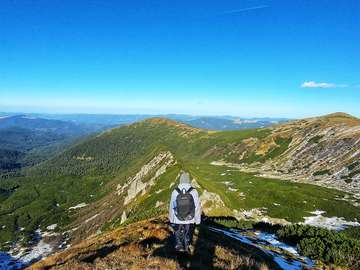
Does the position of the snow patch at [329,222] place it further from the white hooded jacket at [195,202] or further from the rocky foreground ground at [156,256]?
the white hooded jacket at [195,202]

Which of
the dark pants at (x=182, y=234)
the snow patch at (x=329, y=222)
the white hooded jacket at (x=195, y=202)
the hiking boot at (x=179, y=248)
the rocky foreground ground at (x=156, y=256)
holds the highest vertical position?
the white hooded jacket at (x=195, y=202)

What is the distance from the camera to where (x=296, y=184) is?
18138 cm

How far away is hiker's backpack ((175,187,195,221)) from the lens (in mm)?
23562

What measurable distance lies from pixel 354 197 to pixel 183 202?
154023 mm

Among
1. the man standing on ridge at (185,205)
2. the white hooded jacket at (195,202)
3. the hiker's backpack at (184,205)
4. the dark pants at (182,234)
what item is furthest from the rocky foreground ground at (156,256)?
the hiker's backpack at (184,205)

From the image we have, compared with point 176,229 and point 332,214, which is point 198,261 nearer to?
point 176,229

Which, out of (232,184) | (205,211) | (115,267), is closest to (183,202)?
(115,267)

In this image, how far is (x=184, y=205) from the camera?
23.6m

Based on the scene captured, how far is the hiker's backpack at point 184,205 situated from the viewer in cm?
2356

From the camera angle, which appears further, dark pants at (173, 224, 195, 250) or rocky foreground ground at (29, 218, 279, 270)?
rocky foreground ground at (29, 218, 279, 270)

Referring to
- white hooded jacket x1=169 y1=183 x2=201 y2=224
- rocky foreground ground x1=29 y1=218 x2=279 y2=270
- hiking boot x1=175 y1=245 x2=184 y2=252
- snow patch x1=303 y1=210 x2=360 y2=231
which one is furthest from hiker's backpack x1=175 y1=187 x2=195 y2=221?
snow patch x1=303 y1=210 x2=360 y2=231

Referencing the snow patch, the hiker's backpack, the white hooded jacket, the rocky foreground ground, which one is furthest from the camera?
the snow patch

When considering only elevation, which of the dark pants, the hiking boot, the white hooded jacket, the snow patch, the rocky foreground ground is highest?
the white hooded jacket

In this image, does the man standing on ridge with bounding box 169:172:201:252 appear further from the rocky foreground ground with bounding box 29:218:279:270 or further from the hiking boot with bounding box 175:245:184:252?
the rocky foreground ground with bounding box 29:218:279:270
